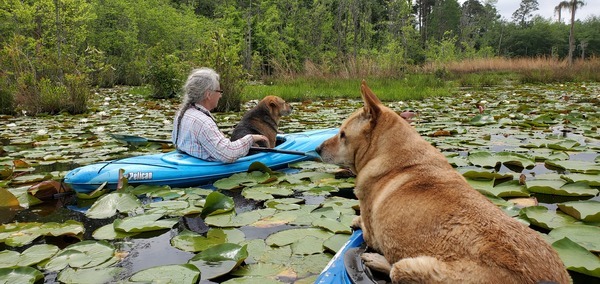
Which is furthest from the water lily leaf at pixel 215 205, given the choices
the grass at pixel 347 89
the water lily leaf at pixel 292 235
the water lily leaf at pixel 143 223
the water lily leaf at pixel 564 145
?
the grass at pixel 347 89

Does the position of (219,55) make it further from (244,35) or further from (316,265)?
(244,35)

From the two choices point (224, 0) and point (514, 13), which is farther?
point (514, 13)

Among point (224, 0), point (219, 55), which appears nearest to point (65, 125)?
point (219, 55)

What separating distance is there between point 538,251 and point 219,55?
1081cm

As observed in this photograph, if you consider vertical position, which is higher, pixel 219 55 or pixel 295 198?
pixel 219 55

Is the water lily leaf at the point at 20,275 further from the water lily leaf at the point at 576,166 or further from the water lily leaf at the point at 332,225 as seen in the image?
the water lily leaf at the point at 576,166

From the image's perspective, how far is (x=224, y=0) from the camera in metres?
44.7

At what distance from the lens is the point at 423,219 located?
208 centimetres

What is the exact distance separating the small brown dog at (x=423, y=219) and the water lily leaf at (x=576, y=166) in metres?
3.03

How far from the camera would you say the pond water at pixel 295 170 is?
3.39 m

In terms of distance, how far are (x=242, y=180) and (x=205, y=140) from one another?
71 cm

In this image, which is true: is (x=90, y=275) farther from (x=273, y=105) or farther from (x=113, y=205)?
(x=273, y=105)

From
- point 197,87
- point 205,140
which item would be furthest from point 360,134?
point 197,87

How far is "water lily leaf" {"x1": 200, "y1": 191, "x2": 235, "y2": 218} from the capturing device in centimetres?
394
